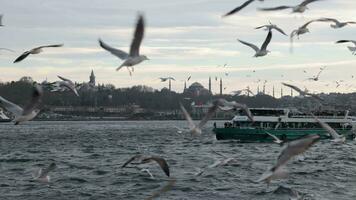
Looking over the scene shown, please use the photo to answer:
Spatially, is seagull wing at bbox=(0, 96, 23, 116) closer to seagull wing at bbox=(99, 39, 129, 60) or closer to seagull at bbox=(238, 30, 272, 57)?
seagull wing at bbox=(99, 39, 129, 60)

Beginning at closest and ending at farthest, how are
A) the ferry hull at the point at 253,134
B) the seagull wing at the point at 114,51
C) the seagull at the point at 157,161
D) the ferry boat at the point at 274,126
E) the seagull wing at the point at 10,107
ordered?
1. the seagull wing at the point at 114,51
2. the seagull at the point at 157,161
3. the seagull wing at the point at 10,107
4. the ferry hull at the point at 253,134
5. the ferry boat at the point at 274,126

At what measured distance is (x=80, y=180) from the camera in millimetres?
30344

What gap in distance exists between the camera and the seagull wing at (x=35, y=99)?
9997 millimetres

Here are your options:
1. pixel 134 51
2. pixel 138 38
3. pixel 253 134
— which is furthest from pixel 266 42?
pixel 253 134

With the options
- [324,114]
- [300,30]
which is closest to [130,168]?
[300,30]

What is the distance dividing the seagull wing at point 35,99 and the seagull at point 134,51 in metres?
1.28

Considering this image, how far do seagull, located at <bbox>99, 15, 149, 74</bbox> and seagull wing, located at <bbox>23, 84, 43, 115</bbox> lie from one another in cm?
128

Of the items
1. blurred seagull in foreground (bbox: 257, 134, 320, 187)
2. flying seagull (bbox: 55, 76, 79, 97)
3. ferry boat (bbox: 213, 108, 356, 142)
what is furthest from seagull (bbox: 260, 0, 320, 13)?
ferry boat (bbox: 213, 108, 356, 142)

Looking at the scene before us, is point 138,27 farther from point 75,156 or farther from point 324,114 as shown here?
point 324,114

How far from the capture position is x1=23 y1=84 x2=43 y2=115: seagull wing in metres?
10.00

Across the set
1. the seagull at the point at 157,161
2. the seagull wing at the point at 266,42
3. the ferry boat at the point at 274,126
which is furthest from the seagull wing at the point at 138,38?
the ferry boat at the point at 274,126

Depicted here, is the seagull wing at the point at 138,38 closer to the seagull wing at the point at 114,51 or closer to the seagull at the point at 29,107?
the seagull wing at the point at 114,51

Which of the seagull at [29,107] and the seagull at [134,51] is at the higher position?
the seagull at [134,51]

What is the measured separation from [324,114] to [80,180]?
161 feet
